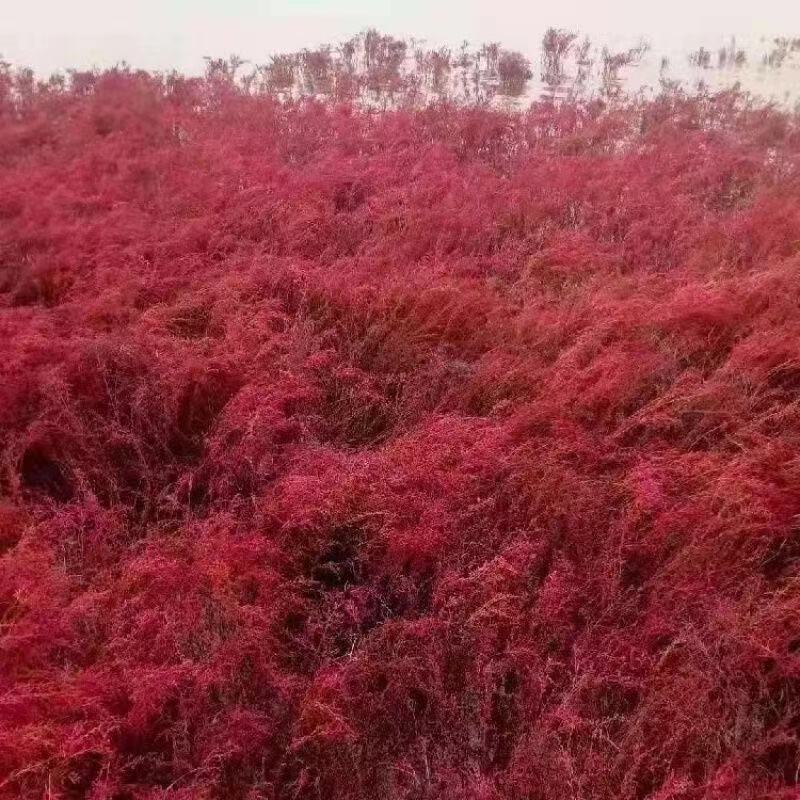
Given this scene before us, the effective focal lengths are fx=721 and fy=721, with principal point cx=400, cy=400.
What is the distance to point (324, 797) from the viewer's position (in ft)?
6.73

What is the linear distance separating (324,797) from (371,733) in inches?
8.7

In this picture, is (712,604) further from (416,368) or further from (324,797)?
(416,368)

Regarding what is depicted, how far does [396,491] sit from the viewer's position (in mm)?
2822

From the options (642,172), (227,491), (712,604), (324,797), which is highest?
(642,172)

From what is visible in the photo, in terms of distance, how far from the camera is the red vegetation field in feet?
6.91

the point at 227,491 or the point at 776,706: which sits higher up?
the point at 227,491

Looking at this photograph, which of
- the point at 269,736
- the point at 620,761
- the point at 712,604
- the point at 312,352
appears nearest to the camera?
the point at 620,761

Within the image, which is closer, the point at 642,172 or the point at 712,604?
the point at 712,604

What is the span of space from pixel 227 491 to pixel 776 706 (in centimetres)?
210

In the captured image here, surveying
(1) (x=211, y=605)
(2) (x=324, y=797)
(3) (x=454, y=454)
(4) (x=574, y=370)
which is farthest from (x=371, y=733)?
(4) (x=574, y=370)

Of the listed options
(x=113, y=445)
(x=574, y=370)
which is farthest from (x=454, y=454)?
(x=113, y=445)

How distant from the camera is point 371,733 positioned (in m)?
2.18

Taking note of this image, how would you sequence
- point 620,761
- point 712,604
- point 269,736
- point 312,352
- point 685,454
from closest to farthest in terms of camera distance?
point 620,761
point 269,736
point 712,604
point 685,454
point 312,352

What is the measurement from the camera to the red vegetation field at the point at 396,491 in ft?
6.91
